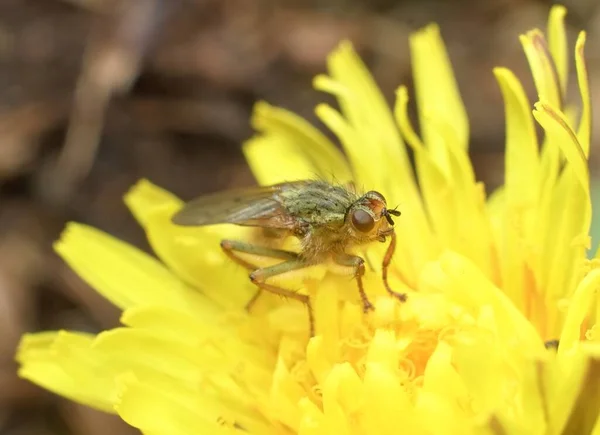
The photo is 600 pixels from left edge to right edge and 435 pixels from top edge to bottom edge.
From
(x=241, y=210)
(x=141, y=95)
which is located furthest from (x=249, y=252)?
(x=141, y=95)

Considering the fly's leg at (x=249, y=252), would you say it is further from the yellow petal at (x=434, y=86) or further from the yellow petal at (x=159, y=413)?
the yellow petal at (x=434, y=86)

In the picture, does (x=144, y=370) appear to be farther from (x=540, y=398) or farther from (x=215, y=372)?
(x=540, y=398)

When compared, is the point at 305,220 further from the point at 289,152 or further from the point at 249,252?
the point at 289,152

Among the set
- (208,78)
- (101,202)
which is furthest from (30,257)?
(208,78)

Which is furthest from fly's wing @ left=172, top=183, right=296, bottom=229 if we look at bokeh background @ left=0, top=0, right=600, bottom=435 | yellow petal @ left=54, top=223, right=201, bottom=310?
bokeh background @ left=0, top=0, right=600, bottom=435

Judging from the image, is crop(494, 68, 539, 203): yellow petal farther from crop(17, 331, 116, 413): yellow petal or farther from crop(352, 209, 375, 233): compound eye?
crop(17, 331, 116, 413): yellow petal

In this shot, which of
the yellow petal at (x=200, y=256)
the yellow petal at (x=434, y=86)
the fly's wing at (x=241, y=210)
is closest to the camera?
the fly's wing at (x=241, y=210)

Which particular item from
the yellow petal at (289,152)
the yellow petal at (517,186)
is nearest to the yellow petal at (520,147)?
the yellow petal at (517,186)
